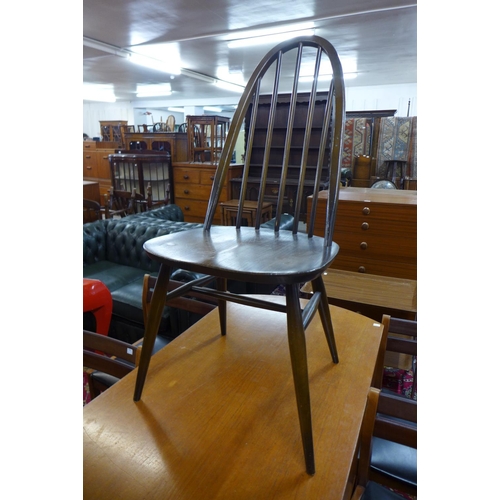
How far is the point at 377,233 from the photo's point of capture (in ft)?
6.58

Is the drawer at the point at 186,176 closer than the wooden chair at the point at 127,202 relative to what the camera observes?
No

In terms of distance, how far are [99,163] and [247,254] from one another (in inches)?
259

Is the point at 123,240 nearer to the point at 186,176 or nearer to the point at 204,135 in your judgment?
the point at 186,176

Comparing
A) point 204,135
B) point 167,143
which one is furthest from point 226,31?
point 167,143

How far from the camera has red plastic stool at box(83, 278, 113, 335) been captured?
6.15ft

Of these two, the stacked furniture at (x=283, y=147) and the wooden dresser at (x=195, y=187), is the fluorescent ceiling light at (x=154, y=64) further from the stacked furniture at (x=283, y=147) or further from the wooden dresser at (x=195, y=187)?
the stacked furniture at (x=283, y=147)

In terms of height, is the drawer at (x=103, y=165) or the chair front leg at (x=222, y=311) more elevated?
the drawer at (x=103, y=165)

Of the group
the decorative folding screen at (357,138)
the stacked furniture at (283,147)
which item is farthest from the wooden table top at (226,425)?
the decorative folding screen at (357,138)

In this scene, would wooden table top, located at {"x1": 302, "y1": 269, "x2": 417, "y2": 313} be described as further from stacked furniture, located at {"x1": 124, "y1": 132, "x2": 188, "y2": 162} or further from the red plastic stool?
stacked furniture, located at {"x1": 124, "y1": 132, "x2": 188, "y2": 162}

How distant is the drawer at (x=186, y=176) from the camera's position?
5188 mm

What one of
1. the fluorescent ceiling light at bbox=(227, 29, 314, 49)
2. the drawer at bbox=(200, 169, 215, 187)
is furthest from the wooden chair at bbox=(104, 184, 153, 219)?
the fluorescent ceiling light at bbox=(227, 29, 314, 49)
